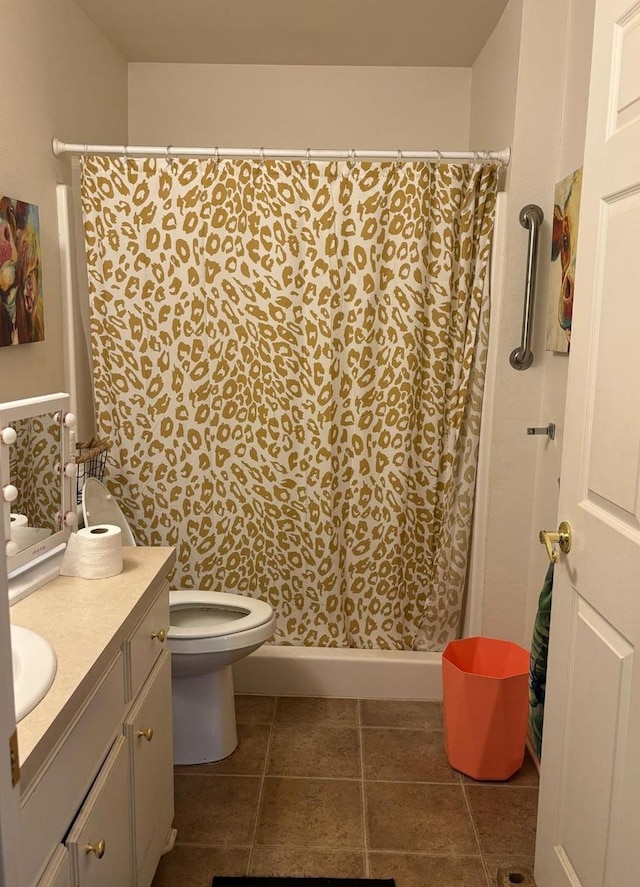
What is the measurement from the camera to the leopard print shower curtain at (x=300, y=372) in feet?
8.24

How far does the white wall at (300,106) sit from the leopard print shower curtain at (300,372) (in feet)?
2.87

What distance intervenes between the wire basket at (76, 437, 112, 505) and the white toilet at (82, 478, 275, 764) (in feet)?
0.14

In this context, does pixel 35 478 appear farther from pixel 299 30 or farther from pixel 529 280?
pixel 299 30

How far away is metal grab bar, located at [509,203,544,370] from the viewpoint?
7.78 ft

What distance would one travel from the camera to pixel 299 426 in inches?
105

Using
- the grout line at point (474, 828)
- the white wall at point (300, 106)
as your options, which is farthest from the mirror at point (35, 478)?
the white wall at point (300, 106)

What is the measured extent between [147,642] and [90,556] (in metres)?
0.24

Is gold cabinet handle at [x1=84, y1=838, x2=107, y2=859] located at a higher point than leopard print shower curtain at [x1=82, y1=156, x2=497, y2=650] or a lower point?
lower

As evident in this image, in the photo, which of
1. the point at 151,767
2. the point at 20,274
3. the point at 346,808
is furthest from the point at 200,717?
the point at 20,274

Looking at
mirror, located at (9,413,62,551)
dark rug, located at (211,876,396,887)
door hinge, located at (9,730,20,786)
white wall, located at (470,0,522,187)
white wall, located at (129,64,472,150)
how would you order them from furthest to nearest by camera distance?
white wall, located at (129,64,472,150) → white wall, located at (470,0,522,187) → dark rug, located at (211,876,396,887) → mirror, located at (9,413,62,551) → door hinge, located at (9,730,20,786)

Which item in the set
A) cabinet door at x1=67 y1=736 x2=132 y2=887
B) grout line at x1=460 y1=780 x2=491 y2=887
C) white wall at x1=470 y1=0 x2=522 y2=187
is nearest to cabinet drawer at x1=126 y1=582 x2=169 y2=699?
cabinet door at x1=67 y1=736 x2=132 y2=887

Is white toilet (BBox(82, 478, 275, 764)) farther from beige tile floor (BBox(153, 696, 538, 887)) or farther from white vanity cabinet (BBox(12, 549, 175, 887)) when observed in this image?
white vanity cabinet (BBox(12, 549, 175, 887))

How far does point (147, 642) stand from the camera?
1706 millimetres

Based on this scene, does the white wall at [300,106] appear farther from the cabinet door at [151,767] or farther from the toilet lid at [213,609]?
the cabinet door at [151,767]
